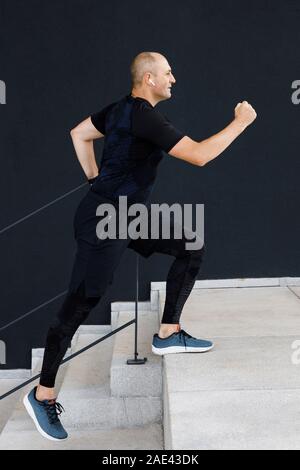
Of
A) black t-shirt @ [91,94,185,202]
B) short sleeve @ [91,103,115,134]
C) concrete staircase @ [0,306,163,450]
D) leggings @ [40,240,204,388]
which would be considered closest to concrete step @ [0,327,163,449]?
concrete staircase @ [0,306,163,450]

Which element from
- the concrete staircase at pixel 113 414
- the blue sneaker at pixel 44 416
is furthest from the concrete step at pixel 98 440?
the blue sneaker at pixel 44 416

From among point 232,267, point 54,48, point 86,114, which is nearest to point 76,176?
point 86,114

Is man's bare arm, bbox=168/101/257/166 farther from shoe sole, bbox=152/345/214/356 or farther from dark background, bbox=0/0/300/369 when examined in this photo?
dark background, bbox=0/0/300/369

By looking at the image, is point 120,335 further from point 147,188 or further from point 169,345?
point 147,188

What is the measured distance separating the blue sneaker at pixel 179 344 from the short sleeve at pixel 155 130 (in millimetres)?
863

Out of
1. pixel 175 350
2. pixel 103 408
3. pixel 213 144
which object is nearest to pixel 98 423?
pixel 103 408

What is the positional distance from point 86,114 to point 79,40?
0.42 m

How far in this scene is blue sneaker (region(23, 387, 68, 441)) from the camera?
296 cm

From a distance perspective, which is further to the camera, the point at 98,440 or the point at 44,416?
the point at 98,440

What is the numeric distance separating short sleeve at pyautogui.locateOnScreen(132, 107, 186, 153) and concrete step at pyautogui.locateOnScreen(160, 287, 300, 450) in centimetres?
84

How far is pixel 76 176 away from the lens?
4711 millimetres

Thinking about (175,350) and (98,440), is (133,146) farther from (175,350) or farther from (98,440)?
(98,440)

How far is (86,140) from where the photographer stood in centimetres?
324

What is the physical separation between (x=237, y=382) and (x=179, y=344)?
17.2 inches
